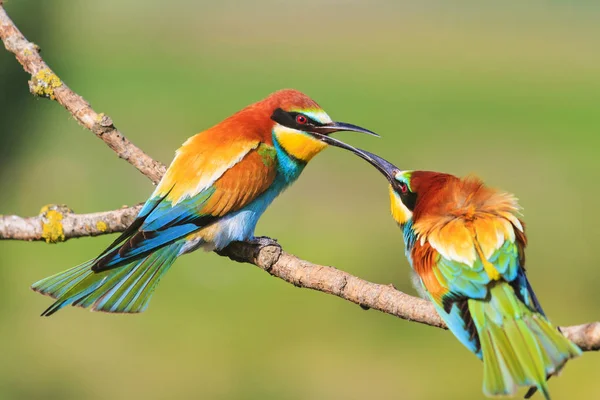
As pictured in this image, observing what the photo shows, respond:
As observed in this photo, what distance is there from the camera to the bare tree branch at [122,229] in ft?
6.33

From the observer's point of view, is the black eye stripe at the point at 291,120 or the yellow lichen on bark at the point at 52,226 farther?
the black eye stripe at the point at 291,120

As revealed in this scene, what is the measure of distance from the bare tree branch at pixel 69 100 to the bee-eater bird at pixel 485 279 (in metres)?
0.73

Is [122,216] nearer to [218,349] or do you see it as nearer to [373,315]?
[218,349]

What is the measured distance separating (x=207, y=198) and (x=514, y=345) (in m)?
0.94

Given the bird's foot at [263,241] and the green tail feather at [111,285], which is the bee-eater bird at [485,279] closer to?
the bird's foot at [263,241]

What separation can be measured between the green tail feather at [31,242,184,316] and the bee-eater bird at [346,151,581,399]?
667 mm

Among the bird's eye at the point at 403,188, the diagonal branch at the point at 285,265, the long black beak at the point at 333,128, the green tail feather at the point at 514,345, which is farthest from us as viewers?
the long black beak at the point at 333,128

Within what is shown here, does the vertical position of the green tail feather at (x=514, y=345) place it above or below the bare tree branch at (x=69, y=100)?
below

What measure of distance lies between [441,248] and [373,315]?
4706mm

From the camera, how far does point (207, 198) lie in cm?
247

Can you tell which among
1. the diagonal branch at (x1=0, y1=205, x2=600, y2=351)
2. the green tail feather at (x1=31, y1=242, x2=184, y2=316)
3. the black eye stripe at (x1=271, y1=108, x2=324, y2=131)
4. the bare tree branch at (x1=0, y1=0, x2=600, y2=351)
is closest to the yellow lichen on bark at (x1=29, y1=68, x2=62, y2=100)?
the bare tree branch at (x1=0, y1=0, x2=600, y2=351)

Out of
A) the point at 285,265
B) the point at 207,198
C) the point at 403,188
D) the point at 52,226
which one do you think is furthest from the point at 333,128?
the point at 52,226

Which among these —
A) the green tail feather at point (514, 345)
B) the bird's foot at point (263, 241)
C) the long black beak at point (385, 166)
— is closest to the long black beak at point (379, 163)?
the long black beak at point (385, 166)

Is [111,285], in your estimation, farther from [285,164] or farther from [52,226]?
[285,164]
